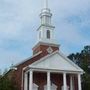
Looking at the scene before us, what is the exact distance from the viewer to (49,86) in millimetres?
38156

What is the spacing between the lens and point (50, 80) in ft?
133

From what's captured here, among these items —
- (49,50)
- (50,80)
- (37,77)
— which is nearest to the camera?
(37,77)

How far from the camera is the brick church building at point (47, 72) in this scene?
38.6 metres

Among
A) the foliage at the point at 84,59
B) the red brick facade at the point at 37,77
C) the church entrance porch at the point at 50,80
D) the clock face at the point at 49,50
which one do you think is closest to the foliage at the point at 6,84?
the red brick facade at the point at 37,77

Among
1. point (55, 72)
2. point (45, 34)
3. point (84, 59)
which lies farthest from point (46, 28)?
point (84, 59)

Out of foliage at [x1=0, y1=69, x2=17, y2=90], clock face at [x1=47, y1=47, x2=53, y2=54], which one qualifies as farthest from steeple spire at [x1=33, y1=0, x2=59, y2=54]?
foliage at [x1=0, y1=69, x2=17, y2=90]

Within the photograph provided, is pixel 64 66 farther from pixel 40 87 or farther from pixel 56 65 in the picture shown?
pixel 40 87

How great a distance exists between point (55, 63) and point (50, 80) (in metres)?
2.39

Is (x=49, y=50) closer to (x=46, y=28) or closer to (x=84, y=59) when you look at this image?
(x=46, y=28)

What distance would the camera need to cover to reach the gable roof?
3875 centimetres

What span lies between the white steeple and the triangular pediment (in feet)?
14.4

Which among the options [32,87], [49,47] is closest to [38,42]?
[49,47]

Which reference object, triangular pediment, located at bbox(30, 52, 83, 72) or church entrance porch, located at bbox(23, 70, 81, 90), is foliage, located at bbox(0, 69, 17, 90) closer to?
church entrance porch, located at bbox(23, 70, 81, 90)

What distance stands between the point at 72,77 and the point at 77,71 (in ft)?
6.07
